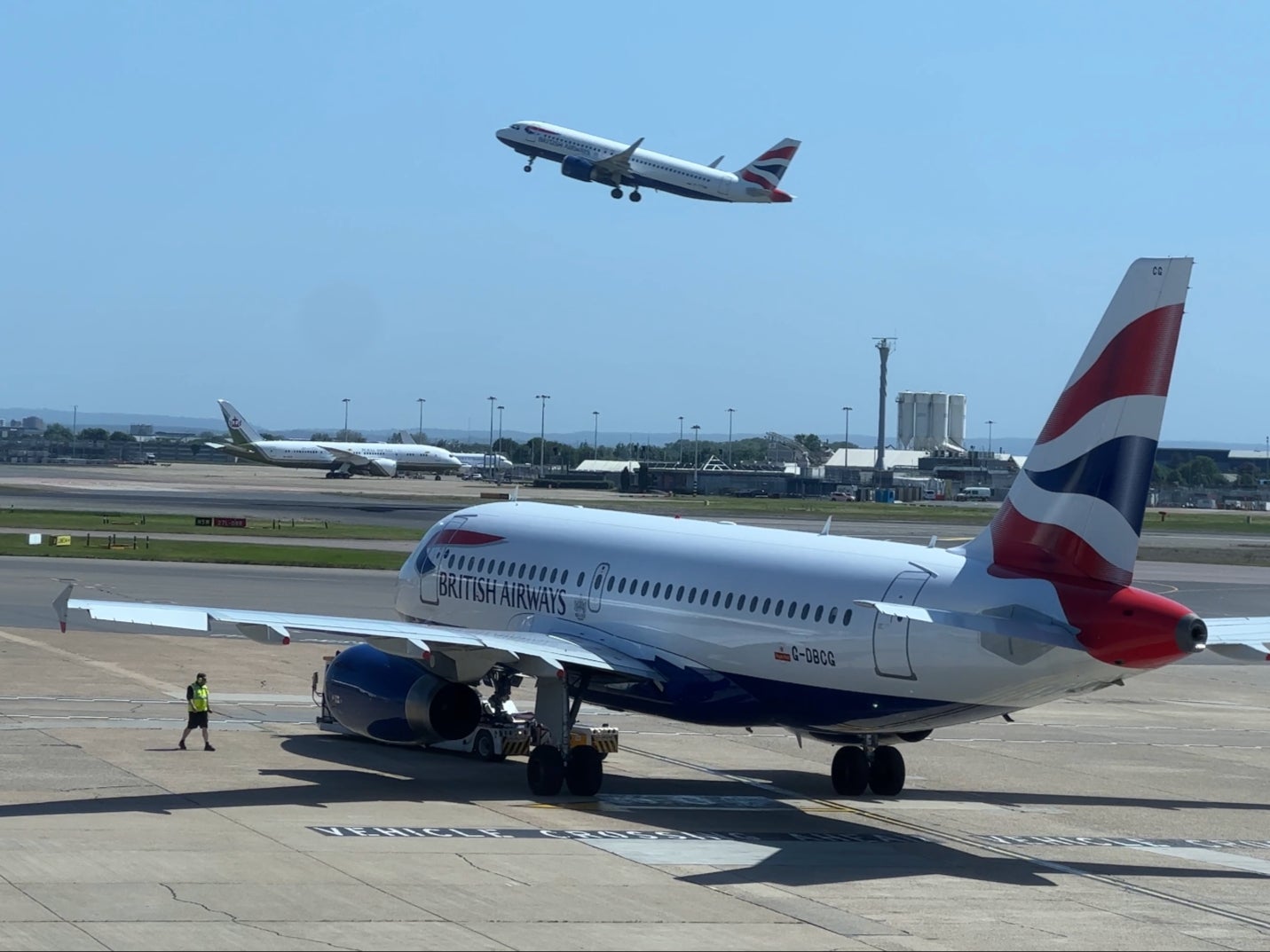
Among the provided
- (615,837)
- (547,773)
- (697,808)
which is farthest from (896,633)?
(547,773)

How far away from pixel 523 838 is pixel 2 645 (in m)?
24.9

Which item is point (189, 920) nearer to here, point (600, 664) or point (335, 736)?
point (600, 664)

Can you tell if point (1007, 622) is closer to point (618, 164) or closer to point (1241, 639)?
point (1241, 639)

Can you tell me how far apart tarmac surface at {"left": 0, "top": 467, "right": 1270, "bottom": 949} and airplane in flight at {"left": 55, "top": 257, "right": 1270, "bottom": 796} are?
1.38 m

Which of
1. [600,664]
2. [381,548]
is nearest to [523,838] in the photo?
Answer: [600,664]

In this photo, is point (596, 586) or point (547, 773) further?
point (596, 586)

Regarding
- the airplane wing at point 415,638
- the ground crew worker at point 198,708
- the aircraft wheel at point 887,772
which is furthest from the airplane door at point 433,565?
the aircraft wheel at point 887,772

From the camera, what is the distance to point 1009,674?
75.9 feet

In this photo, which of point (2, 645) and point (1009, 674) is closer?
point (1009, 674)

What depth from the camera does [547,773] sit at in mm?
26703

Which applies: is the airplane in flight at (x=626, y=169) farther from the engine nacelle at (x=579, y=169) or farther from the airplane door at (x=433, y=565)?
the airplane door at (x=433, y=565)

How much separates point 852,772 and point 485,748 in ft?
21.6

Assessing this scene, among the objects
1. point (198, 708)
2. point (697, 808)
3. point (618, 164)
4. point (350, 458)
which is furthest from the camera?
point (350, 458)

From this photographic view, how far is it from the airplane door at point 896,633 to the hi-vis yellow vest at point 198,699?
11.7 m
